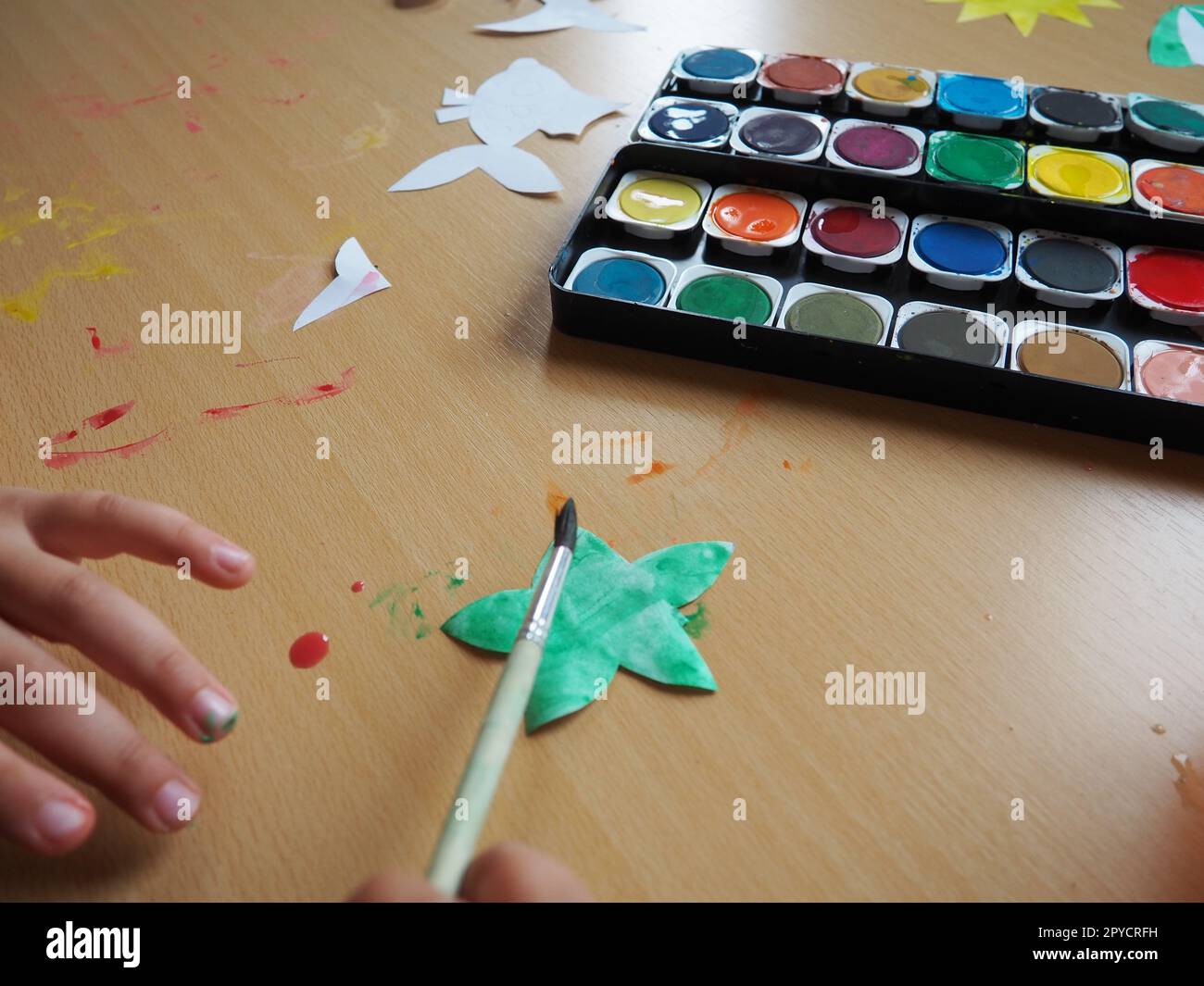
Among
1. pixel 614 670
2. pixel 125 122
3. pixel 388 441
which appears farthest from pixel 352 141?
pixel 614 670

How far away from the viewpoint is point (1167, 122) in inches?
35.6

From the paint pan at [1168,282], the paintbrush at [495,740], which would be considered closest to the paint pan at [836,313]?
the paint pan at [1168,282]

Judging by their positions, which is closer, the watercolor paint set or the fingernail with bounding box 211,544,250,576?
the fingernail with bounding box 211,544,250,576

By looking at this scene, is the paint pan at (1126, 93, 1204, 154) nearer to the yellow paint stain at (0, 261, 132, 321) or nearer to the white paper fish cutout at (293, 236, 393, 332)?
the white paper fish cutout at (293, 236, 393, 332)

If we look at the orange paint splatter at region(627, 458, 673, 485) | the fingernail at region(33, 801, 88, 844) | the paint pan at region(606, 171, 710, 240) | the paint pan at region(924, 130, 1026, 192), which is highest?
the paint pan at region(924, 130, 1026, 192)

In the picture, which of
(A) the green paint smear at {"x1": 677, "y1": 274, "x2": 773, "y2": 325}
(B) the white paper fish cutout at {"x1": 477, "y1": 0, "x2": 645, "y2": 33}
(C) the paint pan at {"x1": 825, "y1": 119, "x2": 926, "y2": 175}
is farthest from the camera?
(B) the white paper fish cutout at {"x1": 477, "y1": 0, "x2": 645, "y2": 33}

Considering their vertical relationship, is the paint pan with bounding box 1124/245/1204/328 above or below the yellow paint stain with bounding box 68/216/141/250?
above

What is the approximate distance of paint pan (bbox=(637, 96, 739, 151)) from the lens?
895mm

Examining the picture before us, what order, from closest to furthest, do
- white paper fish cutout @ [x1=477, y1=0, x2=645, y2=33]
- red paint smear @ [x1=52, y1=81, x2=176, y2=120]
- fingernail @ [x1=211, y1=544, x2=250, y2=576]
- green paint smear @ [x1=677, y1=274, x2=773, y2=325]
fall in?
1. fingernail @ [x1=211, y1=544, x2=250, y2=576]
2. green paint smear @ [x1=677, y1=274, x2=773, y2=325]
3. red paint smear @ [x1=52, y1=81, x2=176, y2=120]
4. white paper fish cutout @ [x1=477, y1=0, x2=645, y2=33]

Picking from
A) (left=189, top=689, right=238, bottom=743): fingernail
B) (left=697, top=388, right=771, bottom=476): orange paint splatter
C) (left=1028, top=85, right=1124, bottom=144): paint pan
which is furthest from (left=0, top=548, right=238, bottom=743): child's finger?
(left=1028, top=85, right=1124, bottom=144): paint pan

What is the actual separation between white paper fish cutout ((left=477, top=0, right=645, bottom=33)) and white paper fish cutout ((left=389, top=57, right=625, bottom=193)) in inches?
3.2

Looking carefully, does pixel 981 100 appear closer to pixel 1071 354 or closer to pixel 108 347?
pixel 1071 354
